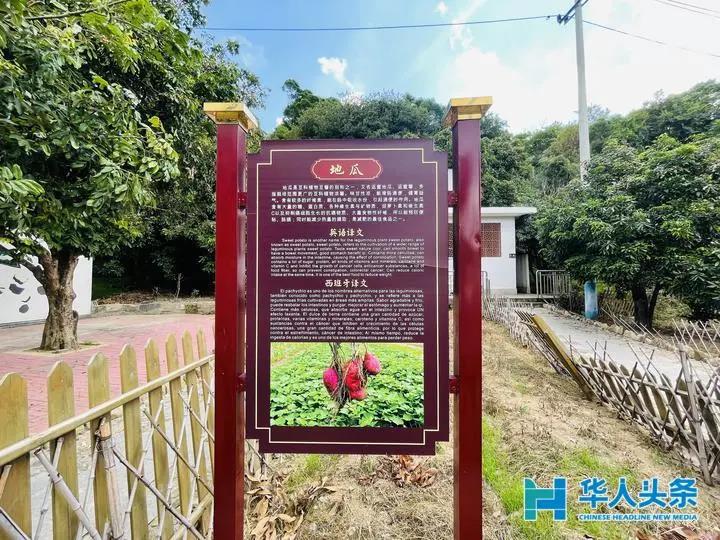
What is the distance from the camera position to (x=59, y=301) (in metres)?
6.65

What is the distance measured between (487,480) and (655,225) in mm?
8938

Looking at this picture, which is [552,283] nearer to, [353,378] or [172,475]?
[353,378]

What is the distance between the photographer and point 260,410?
5.75ft

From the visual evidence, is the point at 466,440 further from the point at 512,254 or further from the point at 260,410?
the point at 512,254

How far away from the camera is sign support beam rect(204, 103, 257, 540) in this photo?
1742 mm

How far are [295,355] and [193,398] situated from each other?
0.86 m

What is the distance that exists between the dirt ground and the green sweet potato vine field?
0.35m

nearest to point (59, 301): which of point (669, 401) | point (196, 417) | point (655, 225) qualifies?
point (196, 417)

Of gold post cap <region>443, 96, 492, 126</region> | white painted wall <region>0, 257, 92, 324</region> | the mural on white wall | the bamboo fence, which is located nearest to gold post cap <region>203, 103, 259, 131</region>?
gold post cap <region>443, 96, 492, 126</region>

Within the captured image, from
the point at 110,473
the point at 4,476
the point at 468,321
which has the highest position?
the point at 468,321

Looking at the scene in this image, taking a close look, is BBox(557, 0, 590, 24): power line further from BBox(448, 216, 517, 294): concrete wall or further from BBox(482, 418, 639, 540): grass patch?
BBox(482, 418, 639, 540): grass patch

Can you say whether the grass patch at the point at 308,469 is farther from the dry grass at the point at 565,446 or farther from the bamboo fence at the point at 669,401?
the bamboo fence at the point at 669,401

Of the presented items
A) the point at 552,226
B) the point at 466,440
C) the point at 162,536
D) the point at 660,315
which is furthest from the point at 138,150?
the point at 660,315

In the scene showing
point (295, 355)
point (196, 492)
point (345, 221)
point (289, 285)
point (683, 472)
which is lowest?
point (683, 472)
